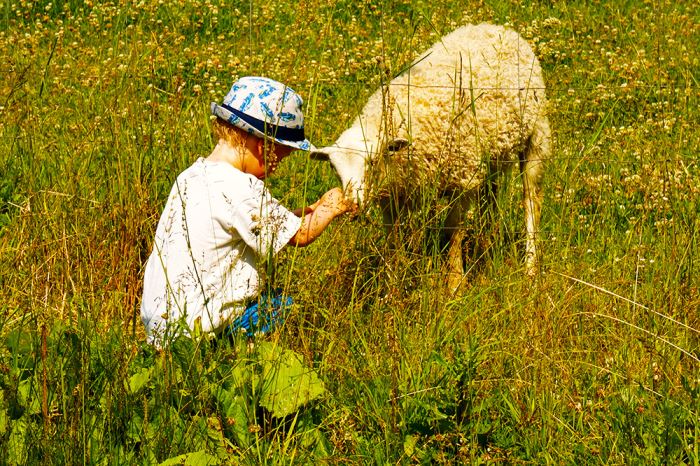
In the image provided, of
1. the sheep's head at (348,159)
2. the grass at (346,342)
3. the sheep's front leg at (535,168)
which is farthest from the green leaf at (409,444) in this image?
the sheep's front leg at (535,168)

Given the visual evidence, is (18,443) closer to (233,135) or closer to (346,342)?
(346,342)

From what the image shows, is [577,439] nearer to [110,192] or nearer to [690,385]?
[690,385]

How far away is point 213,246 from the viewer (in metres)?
3.47

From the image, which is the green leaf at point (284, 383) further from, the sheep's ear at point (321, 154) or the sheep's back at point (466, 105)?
the sheep's back at point (466, 105)

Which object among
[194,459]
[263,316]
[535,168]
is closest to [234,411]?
[194,459]

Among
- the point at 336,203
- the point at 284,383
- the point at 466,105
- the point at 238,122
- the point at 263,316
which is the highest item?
the point at 238,122

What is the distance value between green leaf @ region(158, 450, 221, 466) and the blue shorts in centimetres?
50

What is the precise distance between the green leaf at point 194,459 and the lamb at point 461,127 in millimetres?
1799

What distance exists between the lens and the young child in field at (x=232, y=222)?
3373 mm

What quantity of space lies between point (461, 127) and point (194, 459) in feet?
8.73

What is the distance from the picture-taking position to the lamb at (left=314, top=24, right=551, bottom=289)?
4539 millimetres

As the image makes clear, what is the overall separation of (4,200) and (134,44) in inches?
41.4

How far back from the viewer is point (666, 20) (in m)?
7.90

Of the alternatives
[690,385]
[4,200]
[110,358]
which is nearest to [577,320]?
[690,385]
